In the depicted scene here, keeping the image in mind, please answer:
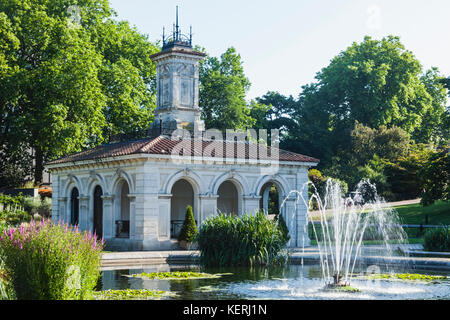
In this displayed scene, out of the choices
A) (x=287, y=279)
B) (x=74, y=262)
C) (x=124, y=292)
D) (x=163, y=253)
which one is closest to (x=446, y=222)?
(x=163, y=253)

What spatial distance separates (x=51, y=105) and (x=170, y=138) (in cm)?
1075

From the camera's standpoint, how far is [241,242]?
23.0 m

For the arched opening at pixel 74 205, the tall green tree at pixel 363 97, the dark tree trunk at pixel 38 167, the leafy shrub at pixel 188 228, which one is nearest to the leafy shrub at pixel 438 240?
the leafy shrub at pixel 188 228

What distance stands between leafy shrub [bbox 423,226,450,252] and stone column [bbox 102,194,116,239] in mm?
14700

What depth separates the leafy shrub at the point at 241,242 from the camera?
2294 centimetres

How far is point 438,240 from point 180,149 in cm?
1221

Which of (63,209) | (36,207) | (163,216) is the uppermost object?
(36,207)

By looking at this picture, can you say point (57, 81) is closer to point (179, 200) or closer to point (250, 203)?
point (179, 200)

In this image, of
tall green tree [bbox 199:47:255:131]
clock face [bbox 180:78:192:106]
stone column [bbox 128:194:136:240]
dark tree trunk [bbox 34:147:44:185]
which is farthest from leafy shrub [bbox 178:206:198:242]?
tall green tree [bbox 199:47:255:131]

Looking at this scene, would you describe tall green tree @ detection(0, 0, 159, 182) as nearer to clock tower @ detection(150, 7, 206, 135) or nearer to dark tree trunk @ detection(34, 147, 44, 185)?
dark tree trunk @ detection(34, 147, 44, 185)

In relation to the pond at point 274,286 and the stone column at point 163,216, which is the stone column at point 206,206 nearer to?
the stone column at point 163,216

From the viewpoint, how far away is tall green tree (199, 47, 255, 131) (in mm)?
57500

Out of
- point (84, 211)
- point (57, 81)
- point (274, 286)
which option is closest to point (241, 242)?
point (274, 286)
